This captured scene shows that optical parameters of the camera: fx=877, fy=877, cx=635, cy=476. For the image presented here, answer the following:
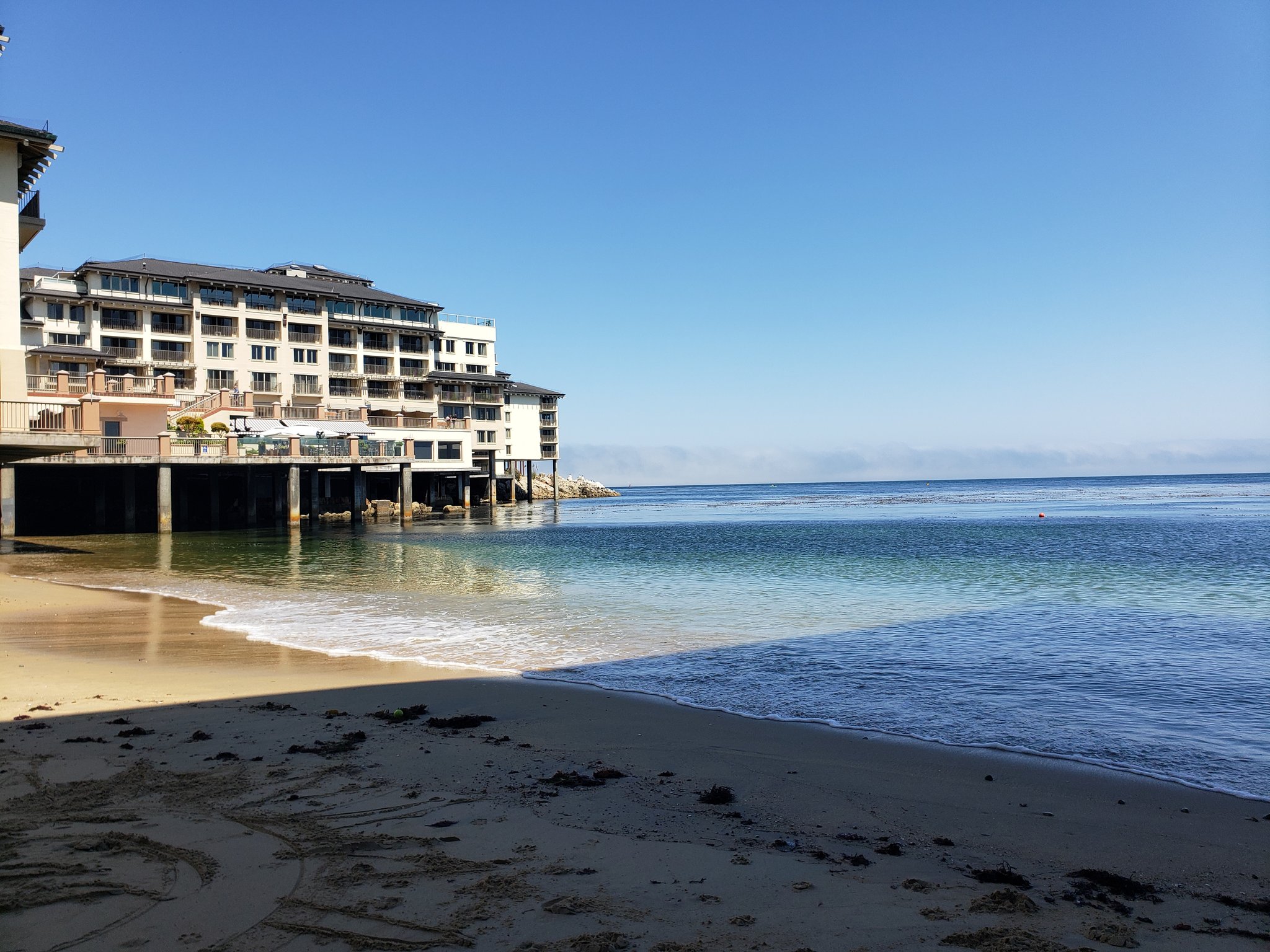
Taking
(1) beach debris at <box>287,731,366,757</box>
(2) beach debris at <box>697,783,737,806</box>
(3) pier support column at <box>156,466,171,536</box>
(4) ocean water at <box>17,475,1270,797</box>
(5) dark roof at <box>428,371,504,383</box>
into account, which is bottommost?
(4) ocean water at <box>17,475,1270,797</box>

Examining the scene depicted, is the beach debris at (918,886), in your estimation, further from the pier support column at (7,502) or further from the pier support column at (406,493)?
the pier support column at (406,493)

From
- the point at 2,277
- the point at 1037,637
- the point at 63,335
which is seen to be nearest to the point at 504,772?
the point at 1037,637

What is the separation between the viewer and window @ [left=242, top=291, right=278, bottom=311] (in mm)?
66938

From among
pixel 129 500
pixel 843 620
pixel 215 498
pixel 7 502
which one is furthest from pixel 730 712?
pixel 215 498

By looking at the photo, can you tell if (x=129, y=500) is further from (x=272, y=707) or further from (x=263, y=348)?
(x=272, y=707)

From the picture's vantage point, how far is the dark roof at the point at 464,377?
77188mm

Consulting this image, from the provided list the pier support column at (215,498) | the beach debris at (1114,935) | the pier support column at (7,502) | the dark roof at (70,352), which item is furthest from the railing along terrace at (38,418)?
the beach debris at (1114,935)

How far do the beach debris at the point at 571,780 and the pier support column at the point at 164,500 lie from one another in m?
42.9

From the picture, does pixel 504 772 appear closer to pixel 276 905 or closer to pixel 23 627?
pixel 276 905

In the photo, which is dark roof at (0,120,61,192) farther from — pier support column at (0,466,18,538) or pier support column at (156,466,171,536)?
pier support column at (156,466,171,536)

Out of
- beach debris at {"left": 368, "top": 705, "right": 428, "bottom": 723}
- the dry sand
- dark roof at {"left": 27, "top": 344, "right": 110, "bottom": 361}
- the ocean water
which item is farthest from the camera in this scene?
dark roof at {"left": 27, "top": 344, "right": 110, "bottom": 361}

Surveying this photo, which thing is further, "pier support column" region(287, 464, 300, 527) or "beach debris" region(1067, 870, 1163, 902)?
"pier support column" region(287, 464, 300, 527)

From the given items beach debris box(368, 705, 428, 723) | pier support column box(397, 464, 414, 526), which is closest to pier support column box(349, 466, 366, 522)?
pier support column box(397, 464, 414, 526)

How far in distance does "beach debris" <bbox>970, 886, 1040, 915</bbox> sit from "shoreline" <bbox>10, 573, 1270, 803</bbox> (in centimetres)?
306
